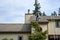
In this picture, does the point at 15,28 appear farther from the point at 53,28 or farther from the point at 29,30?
the point at 53,28

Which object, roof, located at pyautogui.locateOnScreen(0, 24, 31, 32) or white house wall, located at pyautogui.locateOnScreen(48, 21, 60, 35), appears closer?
white house wall, located at pyautogui.locateOnScreen(48, 21, 60, 35)

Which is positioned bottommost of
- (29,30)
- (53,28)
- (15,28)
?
(29,30)

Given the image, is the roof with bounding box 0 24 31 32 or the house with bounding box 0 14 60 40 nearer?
the house with bounding box 0 14 60 40

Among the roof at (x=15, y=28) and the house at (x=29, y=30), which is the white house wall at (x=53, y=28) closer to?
the house at (x=29, y=30)

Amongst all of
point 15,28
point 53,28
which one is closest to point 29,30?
point 15,28

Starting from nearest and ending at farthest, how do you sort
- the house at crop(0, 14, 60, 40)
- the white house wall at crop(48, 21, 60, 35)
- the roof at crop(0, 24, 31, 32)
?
the house at crop(0, 14, 60, 40) < the white house wall at crop(48, 21, 60, 35) < the roof at crop(0, 24, 31, 32)

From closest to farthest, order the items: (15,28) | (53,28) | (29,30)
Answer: (53,28), (29,30), (15,28)

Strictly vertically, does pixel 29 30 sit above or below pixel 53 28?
below

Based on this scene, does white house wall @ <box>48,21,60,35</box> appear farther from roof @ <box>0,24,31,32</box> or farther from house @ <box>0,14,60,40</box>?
roof @ <box>0,24,31,32</box>

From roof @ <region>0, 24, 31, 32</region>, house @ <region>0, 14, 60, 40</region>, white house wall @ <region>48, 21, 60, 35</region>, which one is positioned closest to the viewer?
house @ <region>0, 14, 60, 40</region>

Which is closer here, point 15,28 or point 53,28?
point 53,28

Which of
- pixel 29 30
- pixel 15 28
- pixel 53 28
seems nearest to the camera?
pixel 53 28

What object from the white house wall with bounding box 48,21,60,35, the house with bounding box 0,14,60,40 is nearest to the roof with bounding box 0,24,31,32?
the house with bounding box 0,14,60,40

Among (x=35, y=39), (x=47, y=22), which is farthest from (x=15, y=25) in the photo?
(x=35, y=39)
